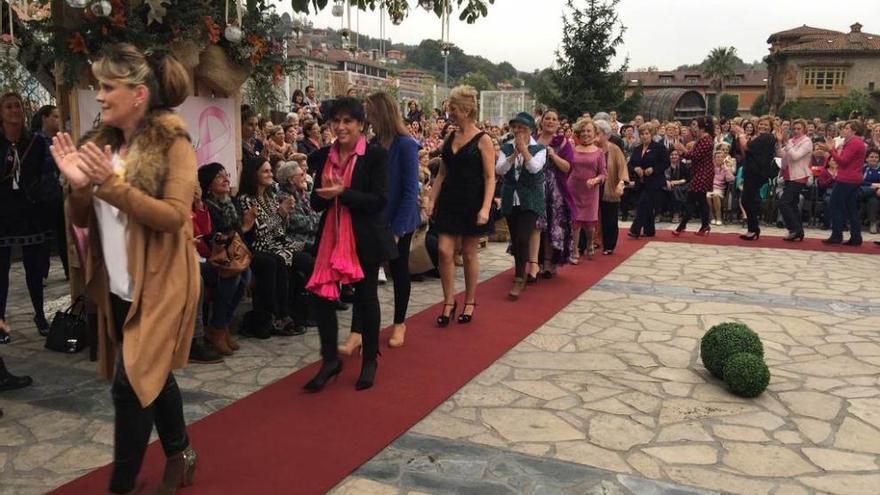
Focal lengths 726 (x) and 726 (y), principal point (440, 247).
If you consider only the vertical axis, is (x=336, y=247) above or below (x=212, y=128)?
below

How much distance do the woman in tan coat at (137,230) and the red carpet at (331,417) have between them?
0.65 metres

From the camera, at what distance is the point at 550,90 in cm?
2423

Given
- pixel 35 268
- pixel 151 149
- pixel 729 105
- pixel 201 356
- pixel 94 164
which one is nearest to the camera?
pixel 94 164

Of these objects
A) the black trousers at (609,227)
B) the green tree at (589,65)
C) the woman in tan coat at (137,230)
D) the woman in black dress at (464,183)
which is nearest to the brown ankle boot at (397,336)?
the woman in black dress at (464,183)

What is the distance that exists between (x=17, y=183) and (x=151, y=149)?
3.38 m

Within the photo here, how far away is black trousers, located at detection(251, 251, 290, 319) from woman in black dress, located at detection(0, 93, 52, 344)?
1.69 metres

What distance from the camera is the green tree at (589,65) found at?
23.3 m

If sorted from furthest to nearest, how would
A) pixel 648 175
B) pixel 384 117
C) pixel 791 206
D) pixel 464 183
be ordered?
1. pixel 791 206
2. pixel 648 175
3. pixel 464 183
4. pixel 384 117

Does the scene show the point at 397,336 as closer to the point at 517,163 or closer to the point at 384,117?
the point at 384,117

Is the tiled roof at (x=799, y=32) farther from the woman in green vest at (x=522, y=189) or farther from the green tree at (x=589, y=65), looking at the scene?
the woman in green vest at (x=522, y=189)

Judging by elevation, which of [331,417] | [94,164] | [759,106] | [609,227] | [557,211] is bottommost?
[331,417]

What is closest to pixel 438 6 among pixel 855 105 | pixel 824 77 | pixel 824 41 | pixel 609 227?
pixel 609 227

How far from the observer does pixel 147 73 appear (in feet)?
9.20

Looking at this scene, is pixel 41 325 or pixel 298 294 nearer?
pixel 41 325
